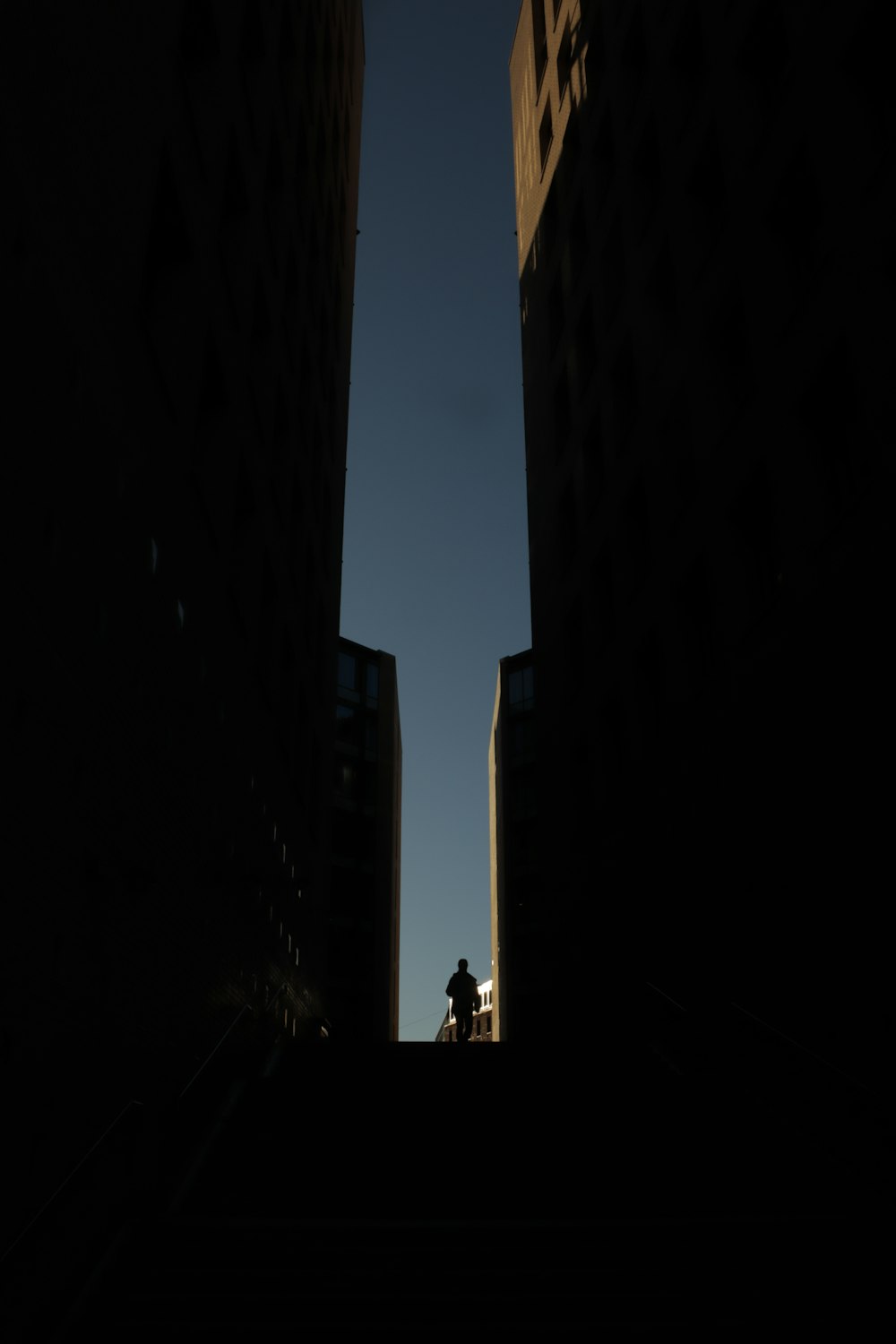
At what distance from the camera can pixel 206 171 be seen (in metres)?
14.1

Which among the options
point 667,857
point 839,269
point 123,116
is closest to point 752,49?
point 839,269

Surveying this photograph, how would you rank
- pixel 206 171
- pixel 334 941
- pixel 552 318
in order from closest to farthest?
pixel 206 171, pixel 552 318, pixel 334 941

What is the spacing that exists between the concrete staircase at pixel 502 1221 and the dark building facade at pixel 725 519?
2.91 meters

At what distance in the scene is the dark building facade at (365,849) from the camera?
5247 cm

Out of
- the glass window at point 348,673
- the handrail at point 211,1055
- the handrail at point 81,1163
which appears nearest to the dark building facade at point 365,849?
the glass window at point 348,673

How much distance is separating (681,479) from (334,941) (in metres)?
38.9

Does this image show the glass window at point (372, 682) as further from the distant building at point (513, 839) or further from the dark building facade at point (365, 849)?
the distant building at point (513, 839)

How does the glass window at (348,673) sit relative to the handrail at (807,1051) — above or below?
above

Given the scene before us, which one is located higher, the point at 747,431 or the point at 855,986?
the point at 747,431

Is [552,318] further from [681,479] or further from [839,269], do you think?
[839,269]

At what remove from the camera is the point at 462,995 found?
20922 millimetres

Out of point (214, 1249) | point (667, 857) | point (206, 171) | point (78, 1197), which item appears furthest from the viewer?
point (667, 857)

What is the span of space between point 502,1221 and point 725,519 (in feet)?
36.5

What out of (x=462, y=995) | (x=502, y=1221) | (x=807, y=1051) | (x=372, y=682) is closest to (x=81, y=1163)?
(x=502, y=1221)
